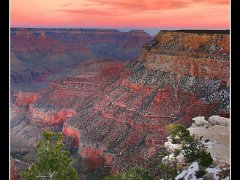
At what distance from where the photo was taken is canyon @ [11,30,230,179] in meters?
9.15

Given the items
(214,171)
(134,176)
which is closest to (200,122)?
(214,171)

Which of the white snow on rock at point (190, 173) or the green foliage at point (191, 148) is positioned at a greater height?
the green foliage at point (191, 148)

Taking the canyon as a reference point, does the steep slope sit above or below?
above

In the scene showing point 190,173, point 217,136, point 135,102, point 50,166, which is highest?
point 135,102

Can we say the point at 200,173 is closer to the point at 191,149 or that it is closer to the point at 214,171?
the point at 214,171

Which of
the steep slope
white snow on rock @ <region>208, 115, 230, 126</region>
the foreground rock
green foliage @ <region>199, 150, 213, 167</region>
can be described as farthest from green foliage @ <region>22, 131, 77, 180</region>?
the steep slope

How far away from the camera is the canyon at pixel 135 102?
360 inches

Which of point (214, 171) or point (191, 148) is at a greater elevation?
point (191, 148)

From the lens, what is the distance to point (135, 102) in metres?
11.0

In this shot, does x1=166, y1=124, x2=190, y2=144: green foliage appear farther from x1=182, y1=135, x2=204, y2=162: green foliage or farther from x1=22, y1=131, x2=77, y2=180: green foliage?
x1=22, y1=131, x2=77, y2=180: green foliage

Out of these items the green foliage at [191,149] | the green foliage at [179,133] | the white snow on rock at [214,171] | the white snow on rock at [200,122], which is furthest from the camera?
the white snow on rock at [200,122]

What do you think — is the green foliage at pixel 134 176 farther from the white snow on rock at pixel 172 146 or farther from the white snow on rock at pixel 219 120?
the white snow on rock at pixel 219 120

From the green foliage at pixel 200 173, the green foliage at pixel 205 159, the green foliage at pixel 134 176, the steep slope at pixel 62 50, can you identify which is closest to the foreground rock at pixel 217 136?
the green foliage at pixel 205 159

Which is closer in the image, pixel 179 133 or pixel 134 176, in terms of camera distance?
pixel 134 176
